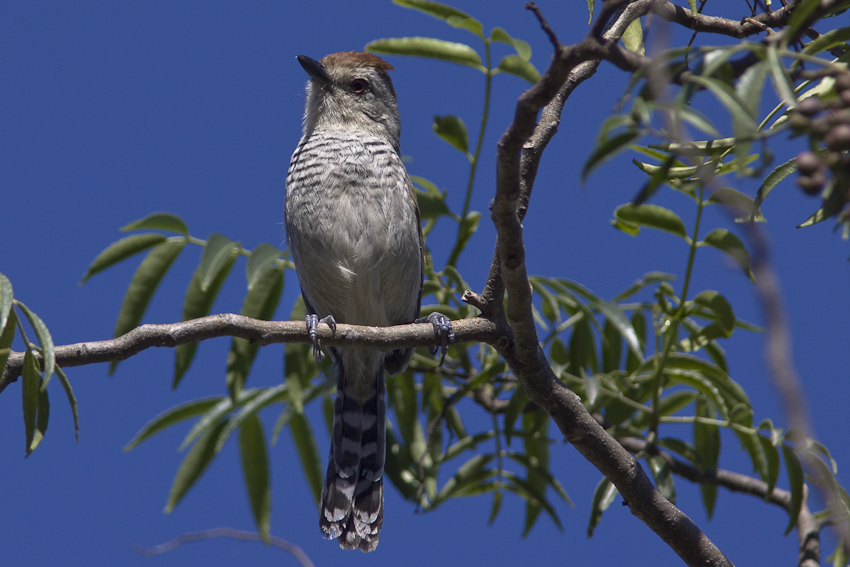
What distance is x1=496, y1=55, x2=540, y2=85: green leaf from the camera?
355 centimetres

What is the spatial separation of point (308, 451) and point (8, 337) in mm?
2013

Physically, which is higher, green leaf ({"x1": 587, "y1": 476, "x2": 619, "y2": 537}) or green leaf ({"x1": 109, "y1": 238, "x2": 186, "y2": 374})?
green leaf ({"x1": 109, "y1": 238, "x2": 186, "y2": 374})

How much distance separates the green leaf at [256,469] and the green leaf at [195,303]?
59cm

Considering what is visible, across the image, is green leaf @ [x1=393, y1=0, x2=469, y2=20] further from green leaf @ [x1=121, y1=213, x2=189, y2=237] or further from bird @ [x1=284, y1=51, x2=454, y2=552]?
green leaf @ [x1=121, y1=213, x2=189, y2=237]

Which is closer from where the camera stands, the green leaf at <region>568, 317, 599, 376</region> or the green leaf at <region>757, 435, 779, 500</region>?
the green leaf at <region>757, 435, 779, 500</region>

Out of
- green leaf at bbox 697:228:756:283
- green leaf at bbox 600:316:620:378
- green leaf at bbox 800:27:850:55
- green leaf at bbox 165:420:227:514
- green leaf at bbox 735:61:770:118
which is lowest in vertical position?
green leaf at bbox 165:420:227:514

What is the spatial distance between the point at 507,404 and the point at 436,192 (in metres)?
1.20

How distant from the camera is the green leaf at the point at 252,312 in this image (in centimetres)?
358

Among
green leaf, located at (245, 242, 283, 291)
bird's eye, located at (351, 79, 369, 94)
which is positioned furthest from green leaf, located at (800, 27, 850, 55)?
bird's eye, located at (351, 79, 369, 94)

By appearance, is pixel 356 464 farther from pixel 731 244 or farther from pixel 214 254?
pixel 731 244

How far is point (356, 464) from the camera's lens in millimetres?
4613

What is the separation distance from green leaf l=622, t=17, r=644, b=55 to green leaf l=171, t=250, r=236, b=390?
202 centimetres

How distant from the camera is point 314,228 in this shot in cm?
448

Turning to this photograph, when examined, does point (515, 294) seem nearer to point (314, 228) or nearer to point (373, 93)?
point (314, 228)
